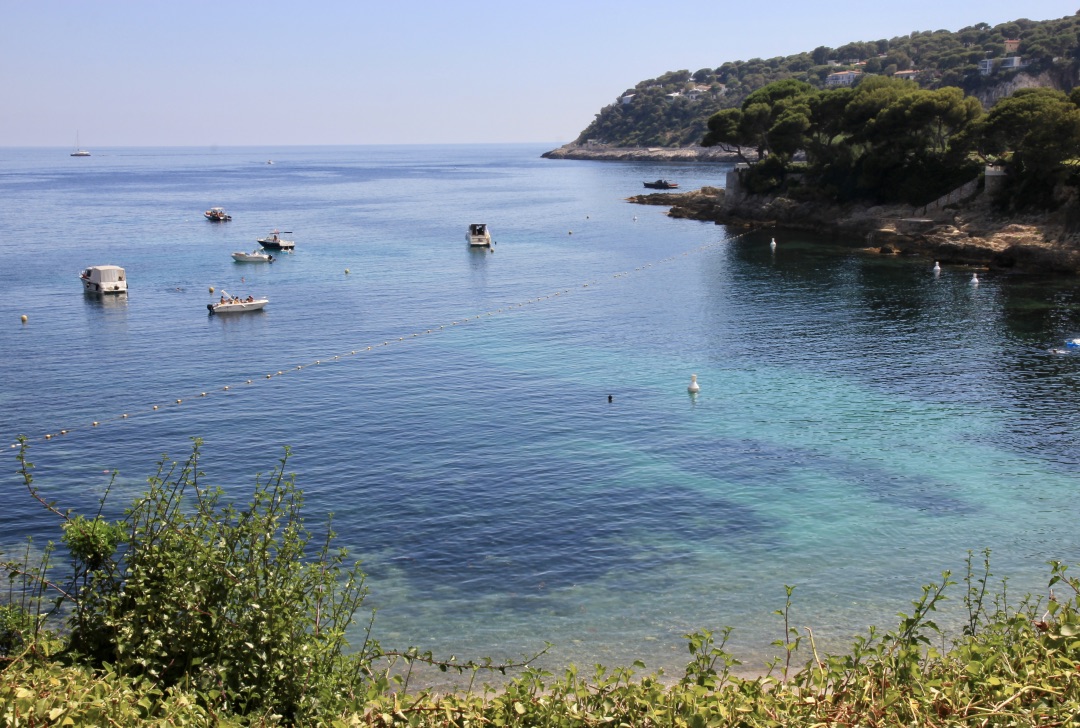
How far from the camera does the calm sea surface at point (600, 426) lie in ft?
87.5

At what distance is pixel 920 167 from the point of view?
9162 cm

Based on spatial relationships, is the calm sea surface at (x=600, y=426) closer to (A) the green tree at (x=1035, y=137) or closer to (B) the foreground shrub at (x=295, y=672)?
(B) the foreground shrub at (x=295, y=672)

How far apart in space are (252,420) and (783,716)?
34.6 metres

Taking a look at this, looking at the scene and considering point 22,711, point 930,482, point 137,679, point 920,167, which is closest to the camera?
point 22,711

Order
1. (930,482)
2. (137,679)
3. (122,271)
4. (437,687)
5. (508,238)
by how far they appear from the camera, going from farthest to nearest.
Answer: (508,238)
(122,271)
(930,482)
(437,687)
(137,679)

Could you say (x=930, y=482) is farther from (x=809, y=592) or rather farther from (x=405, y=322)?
(x=405, y=322)

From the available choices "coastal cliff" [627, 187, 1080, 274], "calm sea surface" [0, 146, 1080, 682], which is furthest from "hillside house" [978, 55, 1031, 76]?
"calm sea surface" [0, 146, 1080, 682]

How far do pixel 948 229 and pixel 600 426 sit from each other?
56875 millimetres

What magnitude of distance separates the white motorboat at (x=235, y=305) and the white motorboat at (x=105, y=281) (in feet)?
34.7

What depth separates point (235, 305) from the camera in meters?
65.2

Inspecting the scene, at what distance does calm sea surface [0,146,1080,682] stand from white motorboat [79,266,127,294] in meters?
1.71

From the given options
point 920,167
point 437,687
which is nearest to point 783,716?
point 437,687

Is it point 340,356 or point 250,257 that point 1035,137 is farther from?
point 250,257

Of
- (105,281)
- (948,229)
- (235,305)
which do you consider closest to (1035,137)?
(948,229)
